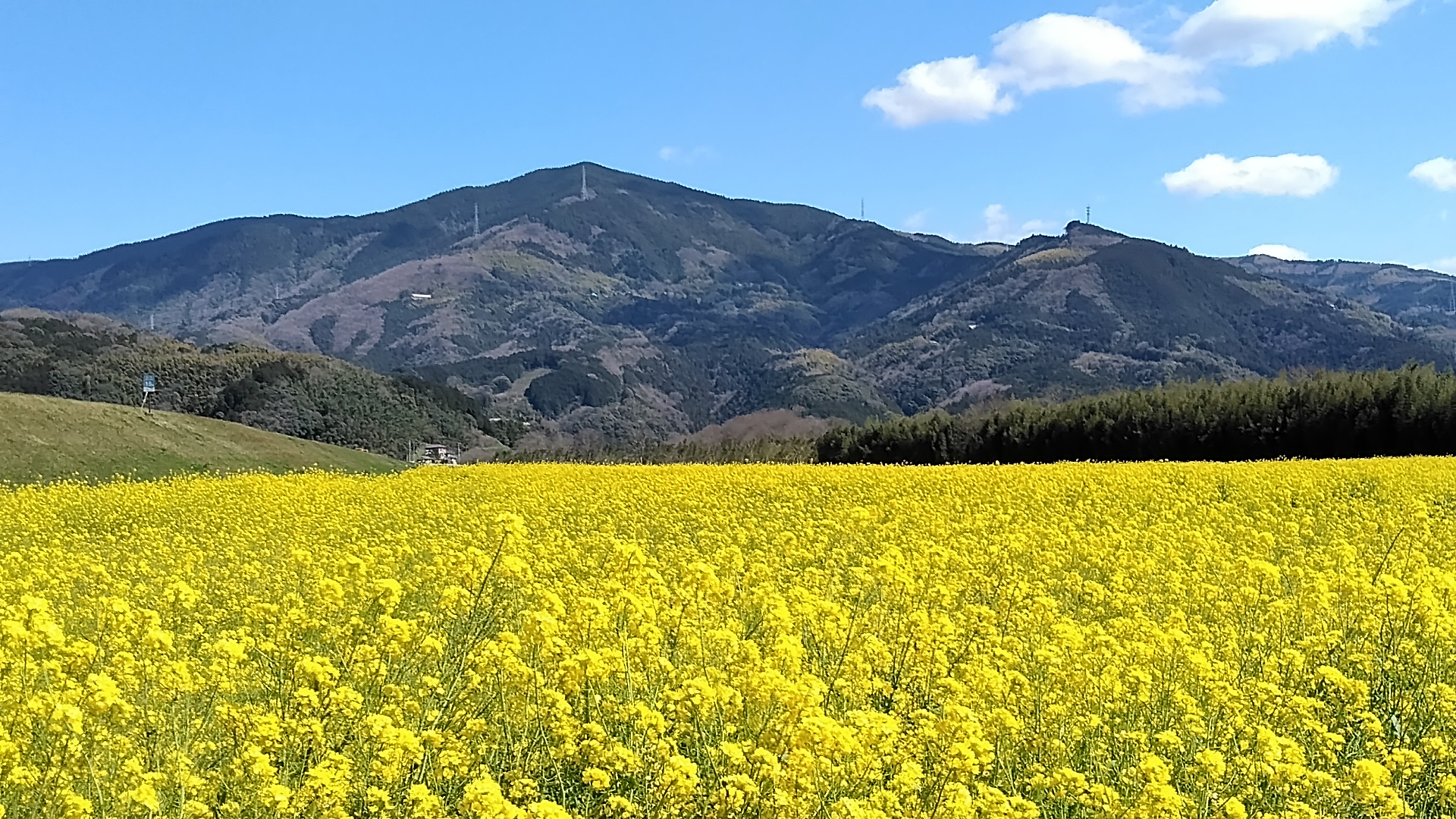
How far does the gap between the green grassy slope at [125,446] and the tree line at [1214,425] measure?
2194 cm

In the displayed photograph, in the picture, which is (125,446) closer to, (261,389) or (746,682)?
(746,682)

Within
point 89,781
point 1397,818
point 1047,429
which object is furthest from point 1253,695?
point 1047,429

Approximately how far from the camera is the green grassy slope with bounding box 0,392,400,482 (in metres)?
33.5

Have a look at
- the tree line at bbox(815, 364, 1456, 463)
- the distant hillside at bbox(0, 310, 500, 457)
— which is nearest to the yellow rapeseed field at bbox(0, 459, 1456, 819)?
the tree line at bbox(815, 364, 1456, 463)

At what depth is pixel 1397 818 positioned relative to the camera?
14.2ft

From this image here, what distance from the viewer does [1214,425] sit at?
38.2 meters

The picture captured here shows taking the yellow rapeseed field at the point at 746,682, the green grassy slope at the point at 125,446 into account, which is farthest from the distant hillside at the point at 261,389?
→ the yellow rapeseed field at the point at 746,682

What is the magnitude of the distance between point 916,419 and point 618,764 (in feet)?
150

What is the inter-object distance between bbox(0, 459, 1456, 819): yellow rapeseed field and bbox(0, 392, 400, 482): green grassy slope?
2531cm

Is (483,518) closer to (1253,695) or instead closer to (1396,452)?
(1253,695)

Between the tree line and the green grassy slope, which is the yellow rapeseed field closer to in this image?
the green grassy slope

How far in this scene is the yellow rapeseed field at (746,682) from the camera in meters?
4.47

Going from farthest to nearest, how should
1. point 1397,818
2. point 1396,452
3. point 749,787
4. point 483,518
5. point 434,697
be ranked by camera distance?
1. point 1396,452
2. point 483,518
3. point 434,697
4. point 1397,818
5. point 749,787

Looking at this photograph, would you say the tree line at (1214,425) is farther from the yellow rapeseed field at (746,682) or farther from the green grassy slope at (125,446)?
the yellow rapeseed field at (746,682)
